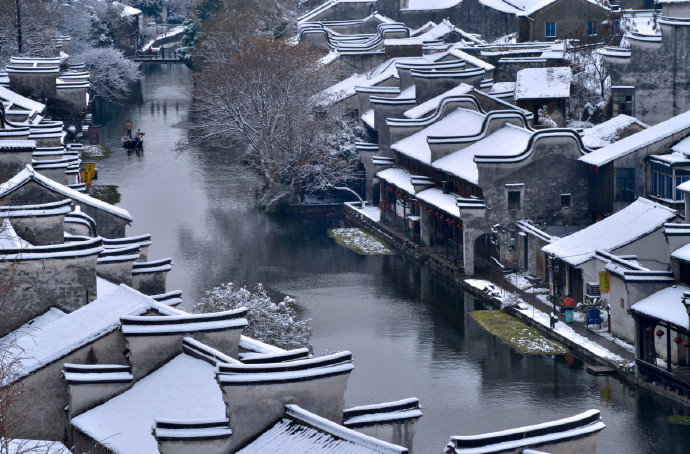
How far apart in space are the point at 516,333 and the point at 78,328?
2184 centimetres

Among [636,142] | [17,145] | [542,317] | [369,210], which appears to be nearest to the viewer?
[17,145]

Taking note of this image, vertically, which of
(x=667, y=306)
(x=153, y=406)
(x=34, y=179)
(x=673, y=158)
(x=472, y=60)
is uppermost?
(x=472, y=60)

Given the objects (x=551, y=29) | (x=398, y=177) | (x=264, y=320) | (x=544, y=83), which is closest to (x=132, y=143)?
(x=398, y=177)

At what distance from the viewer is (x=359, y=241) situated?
66.6 metres

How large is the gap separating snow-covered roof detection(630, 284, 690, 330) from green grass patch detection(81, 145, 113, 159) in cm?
5569

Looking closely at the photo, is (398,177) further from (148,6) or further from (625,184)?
(148,6)

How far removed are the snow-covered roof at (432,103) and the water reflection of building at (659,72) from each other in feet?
27.3

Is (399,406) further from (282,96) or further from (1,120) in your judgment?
(282,96)

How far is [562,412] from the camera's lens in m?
39.5

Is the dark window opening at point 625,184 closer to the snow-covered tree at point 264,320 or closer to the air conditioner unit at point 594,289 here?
the air conditioner unit at point 594,289

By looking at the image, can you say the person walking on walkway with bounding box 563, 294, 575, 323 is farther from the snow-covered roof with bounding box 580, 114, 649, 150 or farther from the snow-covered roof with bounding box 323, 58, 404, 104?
the snow-covered roof with bounding box 323, 58, 404, 104

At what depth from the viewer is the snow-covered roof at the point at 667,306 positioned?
4003cm

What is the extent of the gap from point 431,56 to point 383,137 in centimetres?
1750

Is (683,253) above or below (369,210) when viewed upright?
above
